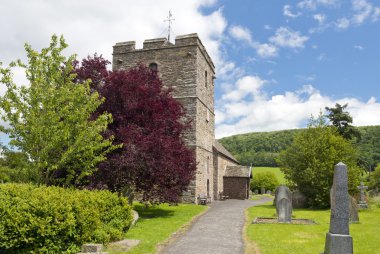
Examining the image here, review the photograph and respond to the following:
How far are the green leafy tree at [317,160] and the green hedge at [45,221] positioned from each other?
689 inches

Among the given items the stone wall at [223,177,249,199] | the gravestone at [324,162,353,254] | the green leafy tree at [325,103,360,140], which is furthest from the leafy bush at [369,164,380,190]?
the gravestone at [324,162,353,254]

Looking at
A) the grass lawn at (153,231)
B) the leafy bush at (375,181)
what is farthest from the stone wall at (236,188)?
the grass lawn at (153,231)

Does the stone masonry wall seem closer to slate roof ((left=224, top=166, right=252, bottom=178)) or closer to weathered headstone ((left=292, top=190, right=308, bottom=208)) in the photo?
slate roof ((left=224, top=166, right=252, bottom=178))

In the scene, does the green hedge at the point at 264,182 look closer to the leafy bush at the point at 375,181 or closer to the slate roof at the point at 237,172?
the leafy bush at the point at 375,181

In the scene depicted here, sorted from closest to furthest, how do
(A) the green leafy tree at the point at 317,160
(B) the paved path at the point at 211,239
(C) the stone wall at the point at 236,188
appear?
(B) the paved path at the point at 211,239 < (A) the green leafy tree at the point at 317,160 < (C) the stone wall at the point at 236,188

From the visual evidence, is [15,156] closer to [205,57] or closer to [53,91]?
[53,91]

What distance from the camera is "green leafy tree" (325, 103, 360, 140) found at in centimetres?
3606

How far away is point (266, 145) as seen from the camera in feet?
318

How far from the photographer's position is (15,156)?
12.4 m

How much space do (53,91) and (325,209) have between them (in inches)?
732

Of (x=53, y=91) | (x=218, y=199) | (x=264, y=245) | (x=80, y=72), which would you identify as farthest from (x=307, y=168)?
(x=53, y=91)

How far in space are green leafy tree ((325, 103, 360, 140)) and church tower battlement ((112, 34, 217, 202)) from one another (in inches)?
630

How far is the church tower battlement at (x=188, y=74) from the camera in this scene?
84.4 ft

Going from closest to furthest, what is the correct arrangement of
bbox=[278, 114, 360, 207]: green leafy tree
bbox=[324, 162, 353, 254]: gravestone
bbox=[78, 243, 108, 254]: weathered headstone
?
bbox=[324, 162, 353, 254]: gravestone < bbox=[78, 243, 108, 254]: weathered headstone < bbox=[278, 114, 360, 207]: green leafy tree
